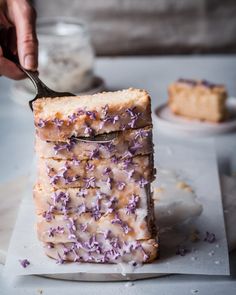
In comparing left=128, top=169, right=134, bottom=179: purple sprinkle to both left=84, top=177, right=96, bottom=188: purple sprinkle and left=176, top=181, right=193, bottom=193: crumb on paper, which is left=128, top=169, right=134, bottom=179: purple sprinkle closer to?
left=84, top=177, right=96, bottom=188: purple sprinkle

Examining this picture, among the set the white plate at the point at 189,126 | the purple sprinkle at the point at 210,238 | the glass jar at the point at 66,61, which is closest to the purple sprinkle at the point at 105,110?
the purple sprinkle at the point at 210,238

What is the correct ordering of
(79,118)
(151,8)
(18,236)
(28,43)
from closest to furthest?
(79,118)
(18,236)
(28,43)
(151,8)

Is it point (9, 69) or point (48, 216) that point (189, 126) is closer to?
point (9, 69)

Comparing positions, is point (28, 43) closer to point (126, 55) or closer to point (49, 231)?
point (49, 231)

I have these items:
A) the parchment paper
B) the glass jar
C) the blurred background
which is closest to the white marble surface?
the parchment paper

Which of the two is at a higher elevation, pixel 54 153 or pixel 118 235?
pixel 54 153

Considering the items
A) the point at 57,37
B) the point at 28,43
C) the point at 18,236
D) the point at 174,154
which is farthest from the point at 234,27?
the point at 18,236
